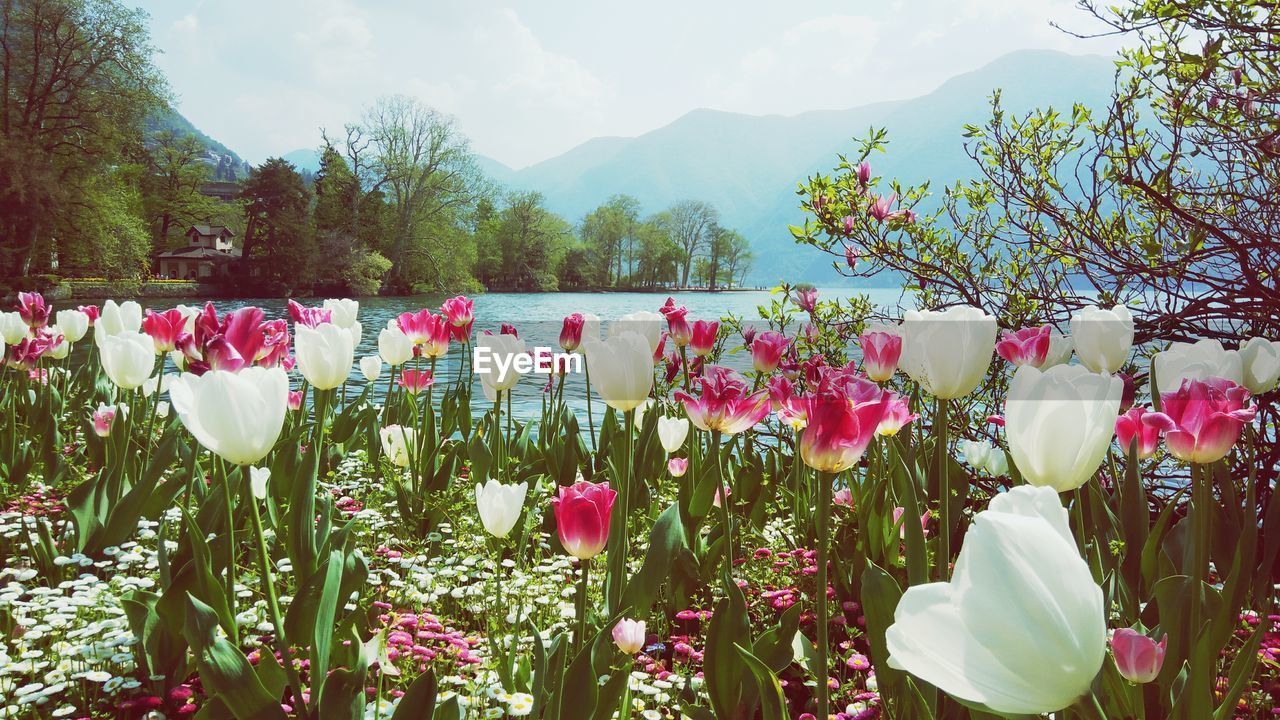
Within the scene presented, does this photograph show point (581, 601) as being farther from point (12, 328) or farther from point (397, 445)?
point (12, 328)

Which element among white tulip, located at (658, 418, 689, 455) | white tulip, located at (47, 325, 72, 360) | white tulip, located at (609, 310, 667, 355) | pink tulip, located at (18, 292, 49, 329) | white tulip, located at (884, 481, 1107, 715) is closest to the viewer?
white tulip, located at (884, 481, 1107, 715)

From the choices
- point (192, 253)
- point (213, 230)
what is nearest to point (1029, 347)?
point (192, 253)

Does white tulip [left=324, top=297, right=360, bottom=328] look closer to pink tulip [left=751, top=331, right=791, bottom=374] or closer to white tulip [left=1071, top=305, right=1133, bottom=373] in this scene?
pink tulip [left=751, top=331, right=791, bottom=374]

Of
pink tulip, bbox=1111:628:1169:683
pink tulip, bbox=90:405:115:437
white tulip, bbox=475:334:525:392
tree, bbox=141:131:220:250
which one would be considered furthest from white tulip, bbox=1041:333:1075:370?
tree, bbox=141:131:220:250

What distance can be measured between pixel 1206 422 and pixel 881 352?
868 millimetres

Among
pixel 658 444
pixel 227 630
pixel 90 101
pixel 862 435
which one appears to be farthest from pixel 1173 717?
pixel 90 101

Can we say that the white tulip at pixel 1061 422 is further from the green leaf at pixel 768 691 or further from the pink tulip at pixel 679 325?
the pink tulip at pixel 679 325

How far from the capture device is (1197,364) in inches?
63.1

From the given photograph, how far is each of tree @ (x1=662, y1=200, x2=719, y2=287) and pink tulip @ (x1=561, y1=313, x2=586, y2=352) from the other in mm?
74069

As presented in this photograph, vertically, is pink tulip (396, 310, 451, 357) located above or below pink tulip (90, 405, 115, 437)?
above

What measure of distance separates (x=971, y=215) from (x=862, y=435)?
10.0 ft

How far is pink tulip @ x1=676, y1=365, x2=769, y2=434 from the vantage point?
5.59 ft

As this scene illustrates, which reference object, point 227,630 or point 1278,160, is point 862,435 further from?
point 1278,160

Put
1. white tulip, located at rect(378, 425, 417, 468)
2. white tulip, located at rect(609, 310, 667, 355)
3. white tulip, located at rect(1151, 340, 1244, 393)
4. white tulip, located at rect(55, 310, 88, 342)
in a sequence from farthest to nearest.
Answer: white tulip, located at rect(55, 310, 88, 342), white tulip, located at rect(378, 425, 417, 468), white tulip, located at rect(609, 310, 667, 355), white tulip, located at rect(1151, 340, 1244, 393)
